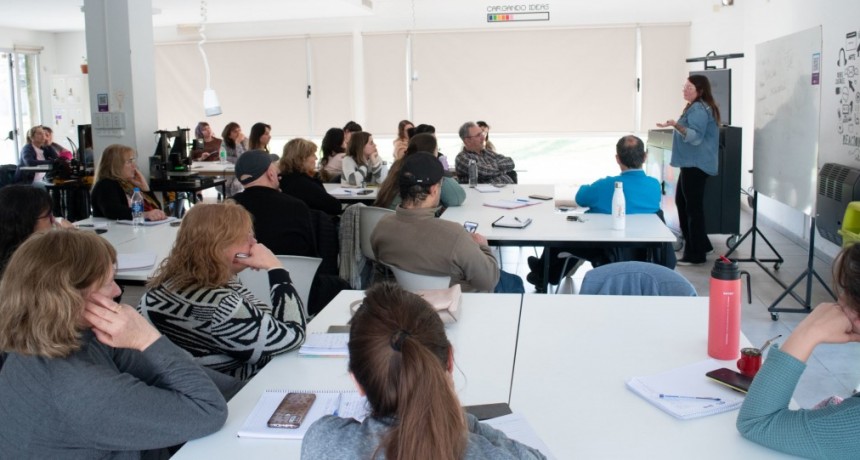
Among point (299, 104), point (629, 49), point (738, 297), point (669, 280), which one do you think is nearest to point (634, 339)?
point (738, 297)

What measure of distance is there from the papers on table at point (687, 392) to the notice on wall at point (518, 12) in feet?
25.3

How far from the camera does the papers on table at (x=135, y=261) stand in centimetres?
346

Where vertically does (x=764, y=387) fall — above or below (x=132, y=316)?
below

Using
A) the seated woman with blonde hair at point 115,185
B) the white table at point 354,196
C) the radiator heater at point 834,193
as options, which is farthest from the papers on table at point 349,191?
the radiator heater at point 834,193

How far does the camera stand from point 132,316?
1.63 m

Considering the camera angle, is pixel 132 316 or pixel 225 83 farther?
pixel 225 83

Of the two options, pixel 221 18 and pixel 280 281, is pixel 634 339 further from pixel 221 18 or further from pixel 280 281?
pixel 221 18

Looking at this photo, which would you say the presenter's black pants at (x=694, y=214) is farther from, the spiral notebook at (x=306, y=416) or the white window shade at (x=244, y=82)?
the white window shade at (x=244, y=82)

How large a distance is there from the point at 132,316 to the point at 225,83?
10.7 m

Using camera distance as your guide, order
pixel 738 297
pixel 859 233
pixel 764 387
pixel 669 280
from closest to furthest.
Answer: pixel 764 387
pixel 738 297
pixel 669 280
pixel 859 233

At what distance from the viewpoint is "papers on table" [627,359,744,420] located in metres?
1.76

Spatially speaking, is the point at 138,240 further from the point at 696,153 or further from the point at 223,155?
the point at 223,155

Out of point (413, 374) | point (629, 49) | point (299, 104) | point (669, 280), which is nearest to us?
point (413, 374)

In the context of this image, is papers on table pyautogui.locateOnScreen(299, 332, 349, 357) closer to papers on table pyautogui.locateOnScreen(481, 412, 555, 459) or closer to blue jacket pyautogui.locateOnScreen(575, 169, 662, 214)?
papers on table pyautogui.locateOnScreen(481, 412, 555, 459)
